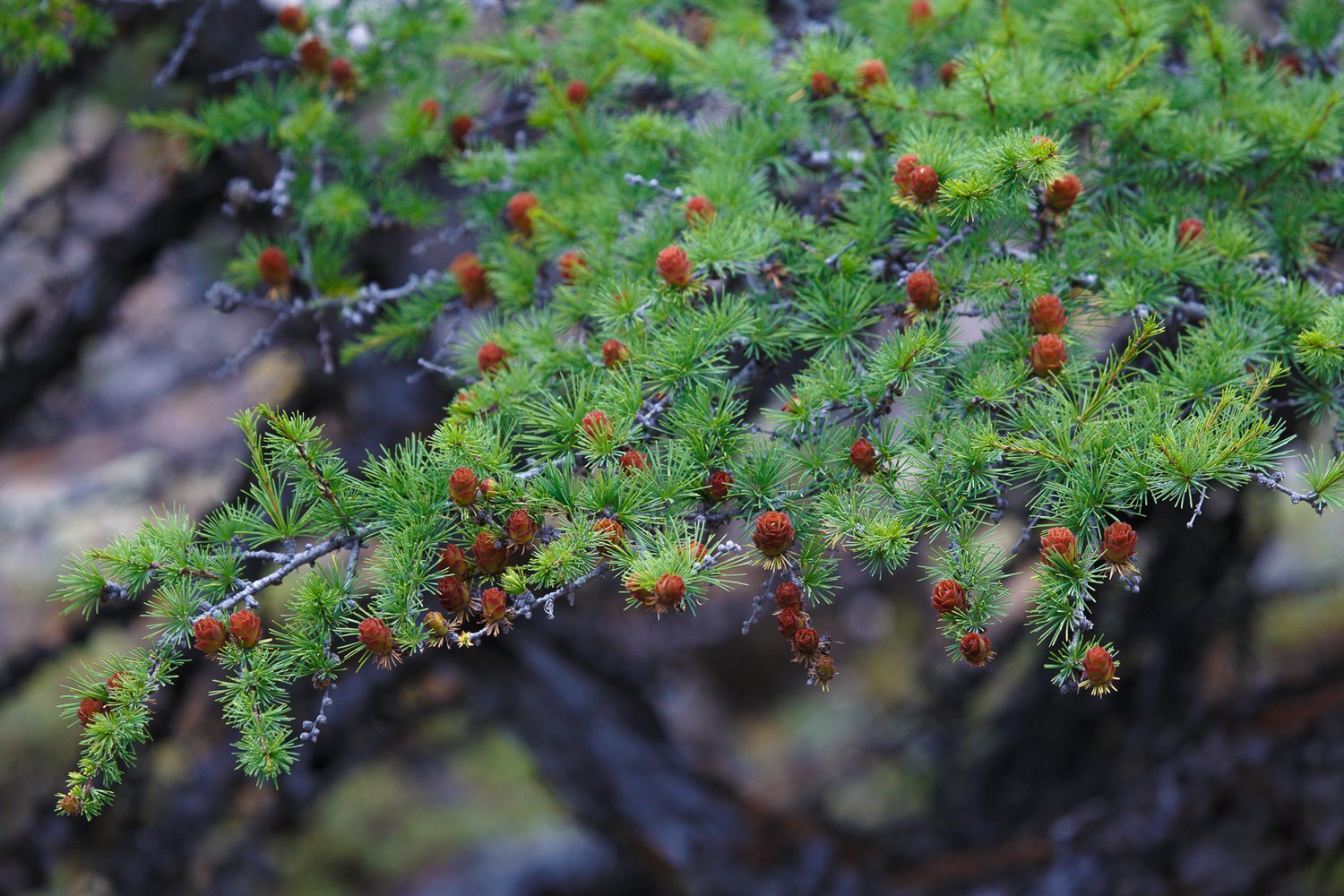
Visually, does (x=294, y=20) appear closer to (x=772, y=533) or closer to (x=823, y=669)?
(x=772, y=533)

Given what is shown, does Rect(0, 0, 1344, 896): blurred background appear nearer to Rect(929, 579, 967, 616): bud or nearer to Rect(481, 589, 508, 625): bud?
Rect(481, 589, 508, 625): bud

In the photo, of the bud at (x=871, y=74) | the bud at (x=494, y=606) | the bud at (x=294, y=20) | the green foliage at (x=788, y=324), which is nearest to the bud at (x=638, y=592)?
the green foliage at (x=788, y=324)

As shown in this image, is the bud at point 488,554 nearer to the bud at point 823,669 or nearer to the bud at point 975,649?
the bud at point 823,669

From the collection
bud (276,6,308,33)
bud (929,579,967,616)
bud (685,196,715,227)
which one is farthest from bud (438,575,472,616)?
bud (276,6,308,33)

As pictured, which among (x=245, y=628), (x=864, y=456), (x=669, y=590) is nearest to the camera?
(x=669, y=590)

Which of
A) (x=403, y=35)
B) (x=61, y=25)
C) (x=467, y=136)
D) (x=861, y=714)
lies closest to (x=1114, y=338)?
(x=467, y=136)

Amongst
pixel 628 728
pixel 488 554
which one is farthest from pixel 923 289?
pixel 628 728
